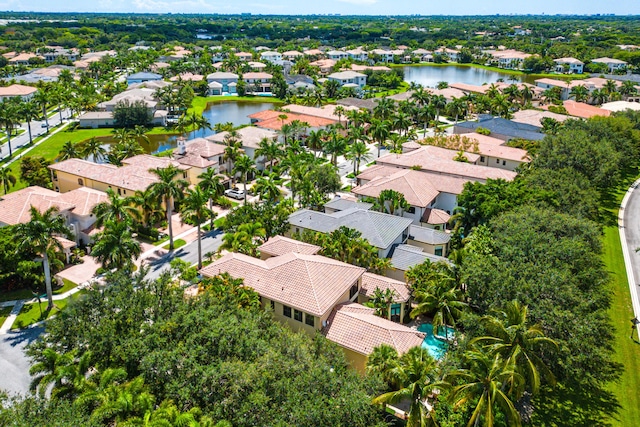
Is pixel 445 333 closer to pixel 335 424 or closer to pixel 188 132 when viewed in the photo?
pixel 335 424

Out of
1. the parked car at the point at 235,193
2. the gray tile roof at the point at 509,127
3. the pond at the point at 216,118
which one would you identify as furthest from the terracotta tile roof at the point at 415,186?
the pond at the point at 216,118

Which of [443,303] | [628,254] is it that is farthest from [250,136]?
[628,254]

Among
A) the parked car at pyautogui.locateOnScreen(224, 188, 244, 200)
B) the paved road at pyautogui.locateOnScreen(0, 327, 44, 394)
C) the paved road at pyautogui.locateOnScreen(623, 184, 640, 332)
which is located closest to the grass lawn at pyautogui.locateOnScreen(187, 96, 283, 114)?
the parked car at pyautogui.locateOnScreen(224, 188, 244, 200)

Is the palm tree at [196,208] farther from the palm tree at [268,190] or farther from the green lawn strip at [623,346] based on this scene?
the green lawn strip at [623,346]

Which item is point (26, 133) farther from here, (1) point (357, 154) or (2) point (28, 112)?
(1) point (357, 154)

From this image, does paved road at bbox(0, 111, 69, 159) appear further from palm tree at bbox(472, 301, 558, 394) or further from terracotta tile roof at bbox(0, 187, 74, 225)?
palm tree at bbox(472, 301, 558, 394)

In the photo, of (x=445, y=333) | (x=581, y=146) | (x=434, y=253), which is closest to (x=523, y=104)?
(x=581, y=146)
